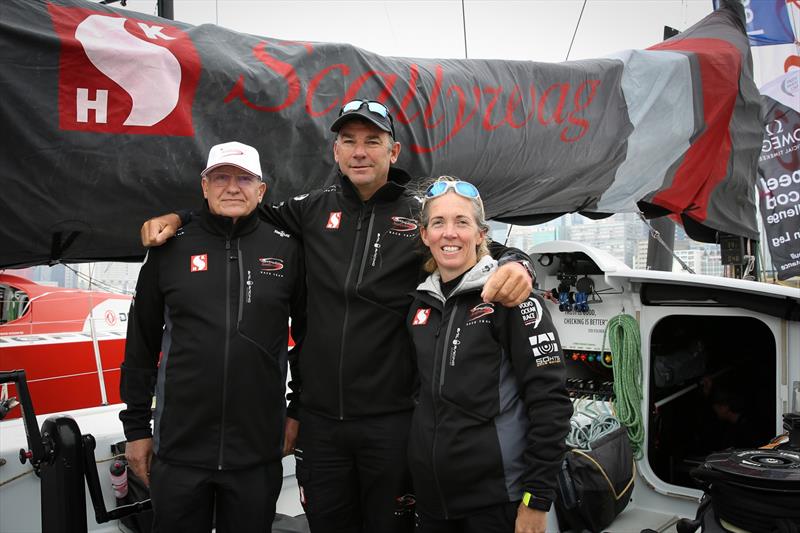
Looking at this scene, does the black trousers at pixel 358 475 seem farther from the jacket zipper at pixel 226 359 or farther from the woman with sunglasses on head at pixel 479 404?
the jacket zipper at pixel 226 359

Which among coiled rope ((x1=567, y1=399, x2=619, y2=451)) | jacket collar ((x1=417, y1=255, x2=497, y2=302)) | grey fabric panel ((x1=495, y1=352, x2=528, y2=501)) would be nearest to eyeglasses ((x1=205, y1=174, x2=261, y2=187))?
jacket collar ((x1=417, y1=255, x2=497, y2=302))

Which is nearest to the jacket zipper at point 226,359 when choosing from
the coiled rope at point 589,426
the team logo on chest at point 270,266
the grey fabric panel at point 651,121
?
the team logo on chest at point 270,266

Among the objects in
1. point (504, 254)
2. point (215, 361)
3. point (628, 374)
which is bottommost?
point (628, 374)

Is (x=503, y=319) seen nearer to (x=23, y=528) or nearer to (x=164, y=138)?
(x=164, y=138)

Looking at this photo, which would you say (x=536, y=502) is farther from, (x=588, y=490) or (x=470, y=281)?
(x=588, y=490)

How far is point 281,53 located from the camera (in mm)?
2828

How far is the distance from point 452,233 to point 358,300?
0.46 metres

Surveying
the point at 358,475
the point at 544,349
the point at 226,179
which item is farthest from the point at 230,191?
the point at 544,349

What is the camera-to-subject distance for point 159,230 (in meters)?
2.37

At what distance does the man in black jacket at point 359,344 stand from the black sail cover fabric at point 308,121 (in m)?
0.31

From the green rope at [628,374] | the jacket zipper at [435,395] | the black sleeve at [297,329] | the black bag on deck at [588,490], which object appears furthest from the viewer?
the green rope at [628,374]

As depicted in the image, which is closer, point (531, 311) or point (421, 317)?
point (531, 311)

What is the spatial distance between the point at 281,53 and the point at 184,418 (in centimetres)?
161

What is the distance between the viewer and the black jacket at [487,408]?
2.08m
